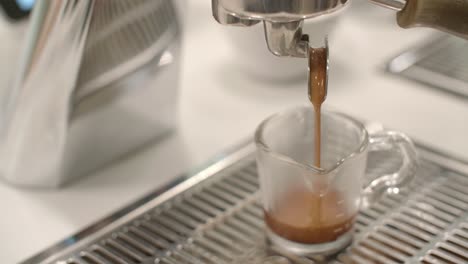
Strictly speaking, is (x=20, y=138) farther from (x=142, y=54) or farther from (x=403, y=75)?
(x=403, y=75)

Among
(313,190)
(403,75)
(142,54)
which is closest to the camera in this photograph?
(313,190)

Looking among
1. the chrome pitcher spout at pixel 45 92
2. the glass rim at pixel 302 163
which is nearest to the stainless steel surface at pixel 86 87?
the chrome pitcher spout at pixel 45 92

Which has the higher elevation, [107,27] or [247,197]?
[107,27]

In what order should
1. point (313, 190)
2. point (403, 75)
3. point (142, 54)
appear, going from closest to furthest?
point (313, 190) < point (142, 54) < point (403, 75)

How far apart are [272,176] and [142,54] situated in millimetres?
176

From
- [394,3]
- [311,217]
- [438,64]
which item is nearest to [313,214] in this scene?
[311,217]

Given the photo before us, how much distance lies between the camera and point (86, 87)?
1.73 ft

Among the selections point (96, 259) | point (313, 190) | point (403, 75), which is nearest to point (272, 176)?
point (313, 190)

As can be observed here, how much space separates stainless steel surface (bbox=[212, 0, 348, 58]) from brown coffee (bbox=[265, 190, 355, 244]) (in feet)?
0.36

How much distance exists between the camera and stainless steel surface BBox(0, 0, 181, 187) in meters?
0.50

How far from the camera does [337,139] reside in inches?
19.4

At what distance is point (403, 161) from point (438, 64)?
26cm

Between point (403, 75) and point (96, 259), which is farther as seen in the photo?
point (403, 75)

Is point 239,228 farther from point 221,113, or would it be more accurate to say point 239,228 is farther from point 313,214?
point 221,113
